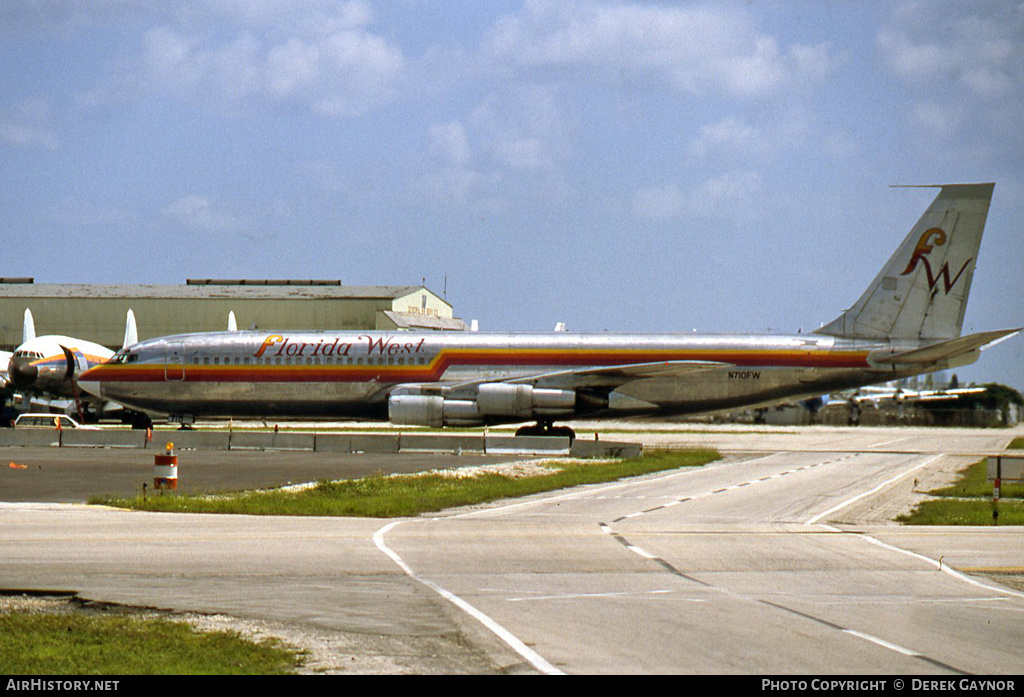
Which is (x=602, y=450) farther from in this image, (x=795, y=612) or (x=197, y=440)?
(x=795, y=612)

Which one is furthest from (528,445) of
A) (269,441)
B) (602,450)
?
(269,441)

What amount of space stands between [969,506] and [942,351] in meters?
19.7

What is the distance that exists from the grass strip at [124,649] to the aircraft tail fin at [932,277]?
36460 millimetres

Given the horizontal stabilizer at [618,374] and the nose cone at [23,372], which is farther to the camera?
the nose cone at [23,372]

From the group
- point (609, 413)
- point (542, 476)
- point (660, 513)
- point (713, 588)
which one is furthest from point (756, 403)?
point (713, 588)

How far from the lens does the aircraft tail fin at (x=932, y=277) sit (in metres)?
40.9

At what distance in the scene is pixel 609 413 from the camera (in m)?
43.3

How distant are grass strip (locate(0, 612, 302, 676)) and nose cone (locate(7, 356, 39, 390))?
1866 inches

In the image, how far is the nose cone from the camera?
53438 mm

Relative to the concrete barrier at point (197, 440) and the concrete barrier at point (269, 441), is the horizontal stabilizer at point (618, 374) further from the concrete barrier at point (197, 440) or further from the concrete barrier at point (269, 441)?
the concrete barrier at point (197, 440)

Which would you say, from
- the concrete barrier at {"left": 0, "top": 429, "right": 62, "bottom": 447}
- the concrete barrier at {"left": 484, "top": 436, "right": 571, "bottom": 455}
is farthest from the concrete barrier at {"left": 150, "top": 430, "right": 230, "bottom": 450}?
the concrete barrier at {"left": 484, "top": 436, "right": 571, "bottom": 455}

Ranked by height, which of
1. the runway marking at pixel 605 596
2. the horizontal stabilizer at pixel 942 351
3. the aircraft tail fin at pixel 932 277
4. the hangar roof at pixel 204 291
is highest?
the hangar roof at pixel 204 291

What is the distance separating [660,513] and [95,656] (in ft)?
43.0

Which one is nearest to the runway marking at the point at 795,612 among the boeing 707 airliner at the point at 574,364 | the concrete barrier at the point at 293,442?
the concrete barrier at the point at 293,442
